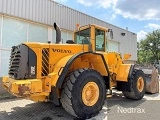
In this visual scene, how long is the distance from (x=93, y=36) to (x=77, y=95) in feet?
8.00

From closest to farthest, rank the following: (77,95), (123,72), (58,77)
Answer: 1. (58,77)
2. (77,95)
3. (123,72)

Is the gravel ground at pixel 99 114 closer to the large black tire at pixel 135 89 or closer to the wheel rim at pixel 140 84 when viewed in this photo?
the large black tire at pixel 135 89

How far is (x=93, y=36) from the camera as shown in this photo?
6.63 meters

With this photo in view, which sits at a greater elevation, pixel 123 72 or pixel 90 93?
pixel 123 72

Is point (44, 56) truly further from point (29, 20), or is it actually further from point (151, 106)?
point (29, 20)

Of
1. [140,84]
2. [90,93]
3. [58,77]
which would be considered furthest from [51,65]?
[140,84]

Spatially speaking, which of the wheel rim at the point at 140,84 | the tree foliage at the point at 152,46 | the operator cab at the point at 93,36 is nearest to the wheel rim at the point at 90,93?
the operator cab at the point at 93,36

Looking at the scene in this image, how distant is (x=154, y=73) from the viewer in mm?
9320

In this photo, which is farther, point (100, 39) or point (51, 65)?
point (100, 39)

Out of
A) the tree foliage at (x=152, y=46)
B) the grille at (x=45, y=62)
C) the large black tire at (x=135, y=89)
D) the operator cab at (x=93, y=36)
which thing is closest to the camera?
the grille at (x=45, y=62)

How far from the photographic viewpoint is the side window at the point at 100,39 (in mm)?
6760

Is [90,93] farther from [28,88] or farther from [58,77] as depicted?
[28,88]

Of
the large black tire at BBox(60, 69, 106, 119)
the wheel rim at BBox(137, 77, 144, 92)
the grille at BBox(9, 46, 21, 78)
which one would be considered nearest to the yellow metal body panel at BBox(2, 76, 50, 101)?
the large black tire at BBox(60, 69, 106, 119)

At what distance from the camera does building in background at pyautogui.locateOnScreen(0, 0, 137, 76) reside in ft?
27.6
